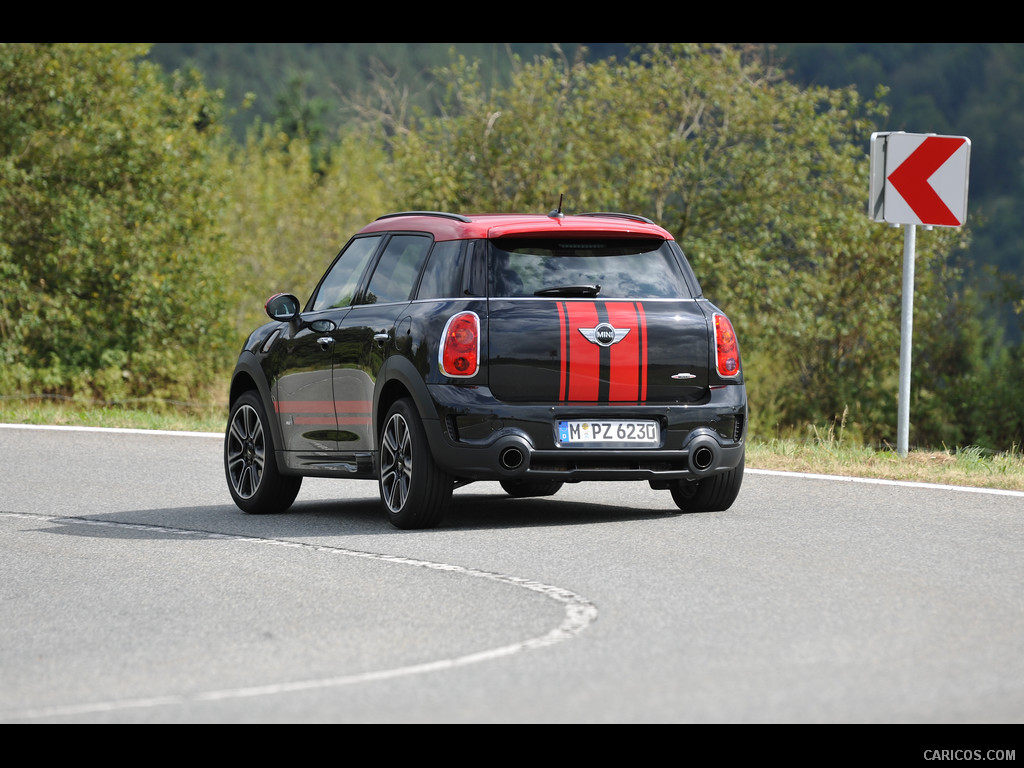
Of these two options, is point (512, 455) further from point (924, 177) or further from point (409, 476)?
point (924, 177)

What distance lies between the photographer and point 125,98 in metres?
27.9

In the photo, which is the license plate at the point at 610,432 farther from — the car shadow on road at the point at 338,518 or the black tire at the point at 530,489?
the black tire at the point at 530,489

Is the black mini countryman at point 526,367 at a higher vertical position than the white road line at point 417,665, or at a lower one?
higher

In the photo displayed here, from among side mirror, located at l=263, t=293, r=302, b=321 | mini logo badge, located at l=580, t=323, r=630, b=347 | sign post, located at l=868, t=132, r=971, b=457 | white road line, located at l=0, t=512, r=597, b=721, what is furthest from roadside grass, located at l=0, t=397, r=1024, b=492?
white road line, located at l=0, t=512, r=597, b=721

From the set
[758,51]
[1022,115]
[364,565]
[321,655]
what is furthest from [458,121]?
[1022,115]

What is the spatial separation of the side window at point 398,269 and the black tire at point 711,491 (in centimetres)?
208

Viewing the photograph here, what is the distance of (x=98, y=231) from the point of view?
27500 mm

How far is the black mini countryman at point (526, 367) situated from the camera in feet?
31.0

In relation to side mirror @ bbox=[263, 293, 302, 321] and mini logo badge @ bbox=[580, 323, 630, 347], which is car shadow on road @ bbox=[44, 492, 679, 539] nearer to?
mini logo badge @ bbox=[580, 323, 630, 347]

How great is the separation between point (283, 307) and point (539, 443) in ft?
7.37

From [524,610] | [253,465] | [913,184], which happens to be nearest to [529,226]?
[253,465]

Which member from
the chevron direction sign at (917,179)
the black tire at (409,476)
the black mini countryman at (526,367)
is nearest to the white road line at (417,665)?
the black tire at (409,476)

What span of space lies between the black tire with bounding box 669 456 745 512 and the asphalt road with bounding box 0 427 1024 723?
157 mm

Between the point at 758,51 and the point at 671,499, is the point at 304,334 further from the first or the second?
the point at 758,51
